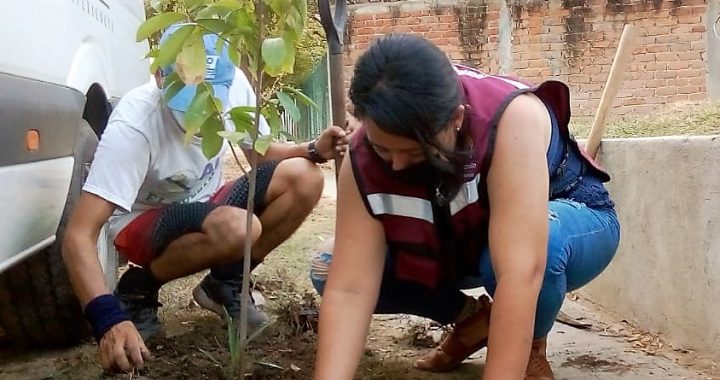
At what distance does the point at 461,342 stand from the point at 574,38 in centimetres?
640

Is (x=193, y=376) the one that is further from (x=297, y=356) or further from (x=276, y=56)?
(x=276, y=56)

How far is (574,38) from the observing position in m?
8.53

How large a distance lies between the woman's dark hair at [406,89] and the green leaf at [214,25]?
1.66ft

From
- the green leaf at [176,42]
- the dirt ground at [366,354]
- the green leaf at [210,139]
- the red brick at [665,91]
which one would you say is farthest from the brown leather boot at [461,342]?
the red brick at [665,91]

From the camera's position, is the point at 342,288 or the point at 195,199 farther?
the point at 195,199

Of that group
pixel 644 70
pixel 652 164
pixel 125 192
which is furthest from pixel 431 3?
pixel 125 192

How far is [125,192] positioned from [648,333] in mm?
1698

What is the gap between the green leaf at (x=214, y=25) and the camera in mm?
2088

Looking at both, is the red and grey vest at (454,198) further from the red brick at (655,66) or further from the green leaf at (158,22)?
the red brick at (655,66)

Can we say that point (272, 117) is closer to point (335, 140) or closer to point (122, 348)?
point (335, 140)

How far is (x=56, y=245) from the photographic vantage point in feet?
9.64

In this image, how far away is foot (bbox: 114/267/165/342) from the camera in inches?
114

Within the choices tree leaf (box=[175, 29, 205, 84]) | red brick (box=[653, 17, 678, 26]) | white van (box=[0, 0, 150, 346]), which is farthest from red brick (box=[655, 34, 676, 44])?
tree leaf (box=[175, 29, 205, 84])

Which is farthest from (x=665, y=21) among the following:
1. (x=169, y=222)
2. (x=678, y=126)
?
(x=169, y=222)
